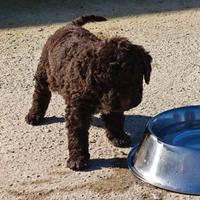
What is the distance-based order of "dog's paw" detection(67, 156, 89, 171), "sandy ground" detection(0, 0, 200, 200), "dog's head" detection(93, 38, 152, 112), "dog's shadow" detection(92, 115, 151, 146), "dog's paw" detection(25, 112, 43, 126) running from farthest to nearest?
"dog's paw" detection(25, 112, 43, 126) → "dog's shadow" detection(92, 115, 151, 146) → "dog's paw" detection(67, 156, 89, 171) → "sandy ground" detection(0, 0, 200, 200) → "dog's head" detection(93, 38, 152, 112)

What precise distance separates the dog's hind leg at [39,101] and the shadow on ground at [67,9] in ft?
10.2

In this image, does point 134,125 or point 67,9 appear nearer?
point 134,125

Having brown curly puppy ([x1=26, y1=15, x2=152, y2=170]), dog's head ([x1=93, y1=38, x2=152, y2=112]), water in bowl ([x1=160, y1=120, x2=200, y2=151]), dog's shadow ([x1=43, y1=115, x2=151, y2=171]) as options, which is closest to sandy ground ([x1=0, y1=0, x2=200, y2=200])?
dog's shadow ([x1=43, y1=115, x2=151, y2=171])

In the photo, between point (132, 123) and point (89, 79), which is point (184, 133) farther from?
point (89, 79)

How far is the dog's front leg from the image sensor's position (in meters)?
5.30

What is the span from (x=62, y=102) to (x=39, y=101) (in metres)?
0.57

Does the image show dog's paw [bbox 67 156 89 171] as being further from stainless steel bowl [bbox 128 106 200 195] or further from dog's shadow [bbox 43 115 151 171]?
stainless steel bowl [bbox 128 106 200 195]

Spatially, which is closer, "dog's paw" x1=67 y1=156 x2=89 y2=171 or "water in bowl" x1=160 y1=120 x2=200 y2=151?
"dog's paw" x1=67 y1=156 x2=89 y2=171

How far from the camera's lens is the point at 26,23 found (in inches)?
363

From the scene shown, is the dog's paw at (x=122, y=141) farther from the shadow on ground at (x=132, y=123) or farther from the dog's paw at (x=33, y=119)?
the dog's paw at (x=33, y=119)

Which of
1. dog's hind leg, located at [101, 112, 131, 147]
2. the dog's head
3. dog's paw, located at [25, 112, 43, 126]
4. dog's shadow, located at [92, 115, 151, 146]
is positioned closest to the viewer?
the dog's head

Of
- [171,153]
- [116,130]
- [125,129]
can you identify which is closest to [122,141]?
[116,130]

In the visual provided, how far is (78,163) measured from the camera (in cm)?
541

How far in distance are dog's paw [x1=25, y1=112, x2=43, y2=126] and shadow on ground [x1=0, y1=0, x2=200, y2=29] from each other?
10.2ft
